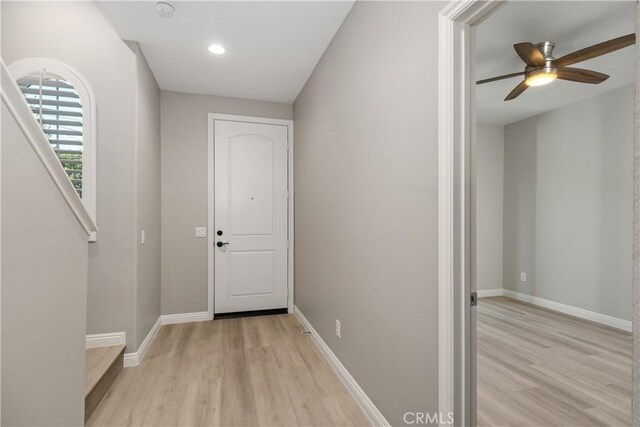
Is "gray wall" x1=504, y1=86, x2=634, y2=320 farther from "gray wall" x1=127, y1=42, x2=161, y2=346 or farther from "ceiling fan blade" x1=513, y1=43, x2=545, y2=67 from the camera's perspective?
"gray wall" x1=127, y1=42, x2=161, y2=346

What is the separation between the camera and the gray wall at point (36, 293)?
0.93m

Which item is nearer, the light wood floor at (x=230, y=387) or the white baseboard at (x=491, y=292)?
the light wood floor at (x=230, y=387)

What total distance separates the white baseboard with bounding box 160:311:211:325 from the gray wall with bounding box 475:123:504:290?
13.4ft

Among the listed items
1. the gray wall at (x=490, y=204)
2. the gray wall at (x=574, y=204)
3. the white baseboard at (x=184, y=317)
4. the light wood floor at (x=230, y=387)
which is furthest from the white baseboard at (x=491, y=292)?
the white baseboard at (x=184, y=317)

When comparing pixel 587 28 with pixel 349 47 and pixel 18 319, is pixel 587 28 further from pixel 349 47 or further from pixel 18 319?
pixel 18 319

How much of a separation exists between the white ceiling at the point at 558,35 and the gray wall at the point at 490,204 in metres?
1.24

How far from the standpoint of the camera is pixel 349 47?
7.07 ft

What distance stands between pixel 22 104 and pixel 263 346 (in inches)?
98.8

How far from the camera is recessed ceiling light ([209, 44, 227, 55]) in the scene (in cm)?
260

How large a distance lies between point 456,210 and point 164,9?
91.1 inches

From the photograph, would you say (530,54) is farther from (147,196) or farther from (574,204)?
(147,196)

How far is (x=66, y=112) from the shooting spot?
239 cm

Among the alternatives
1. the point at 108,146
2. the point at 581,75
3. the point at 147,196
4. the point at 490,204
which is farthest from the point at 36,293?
the point at 490,204

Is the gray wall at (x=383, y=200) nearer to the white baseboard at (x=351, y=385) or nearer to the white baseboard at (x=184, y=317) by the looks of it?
the white baseboard at (x=351, y=385)
